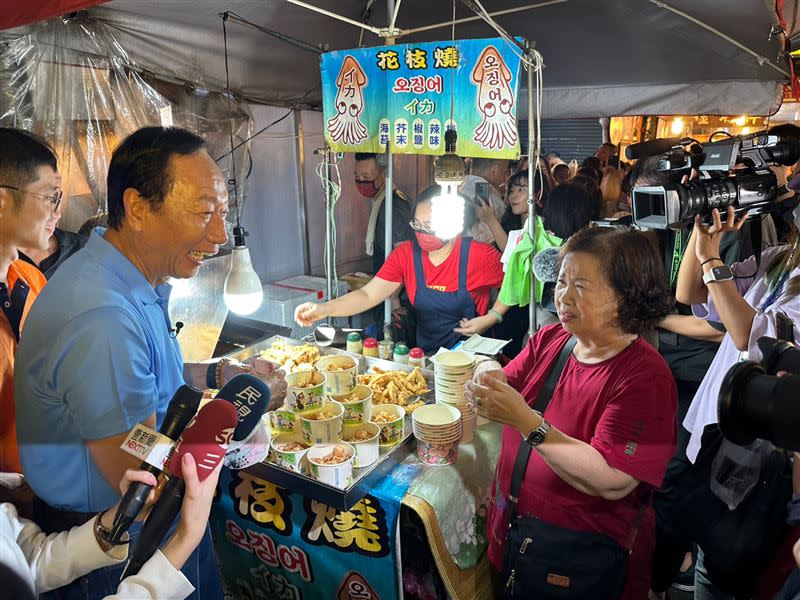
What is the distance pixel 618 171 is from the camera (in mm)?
6664

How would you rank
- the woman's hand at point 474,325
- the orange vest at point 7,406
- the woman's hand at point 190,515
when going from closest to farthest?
the woman's hand at point 190,515 → the orange vest at point 7,406 → the woman's hand at point 474,325

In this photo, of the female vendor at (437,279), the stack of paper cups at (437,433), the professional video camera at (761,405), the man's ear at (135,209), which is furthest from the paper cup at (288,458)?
the professional video camera at (761,405)

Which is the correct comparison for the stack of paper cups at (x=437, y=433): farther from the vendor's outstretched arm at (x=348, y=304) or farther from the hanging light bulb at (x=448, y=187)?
the vendor's outstretched arm at (x=348, y=304)

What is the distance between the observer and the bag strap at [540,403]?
6.36 feet

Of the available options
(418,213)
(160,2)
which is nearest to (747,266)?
(418,213)

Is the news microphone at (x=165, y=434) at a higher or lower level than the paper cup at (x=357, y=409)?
higher

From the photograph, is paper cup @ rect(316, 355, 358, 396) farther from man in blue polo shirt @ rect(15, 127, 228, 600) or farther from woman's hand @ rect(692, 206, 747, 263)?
woman's hand @ rect(692, 206, 747, 263)

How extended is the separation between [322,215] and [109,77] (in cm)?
397

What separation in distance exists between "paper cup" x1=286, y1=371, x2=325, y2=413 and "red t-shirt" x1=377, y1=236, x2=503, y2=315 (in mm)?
1451

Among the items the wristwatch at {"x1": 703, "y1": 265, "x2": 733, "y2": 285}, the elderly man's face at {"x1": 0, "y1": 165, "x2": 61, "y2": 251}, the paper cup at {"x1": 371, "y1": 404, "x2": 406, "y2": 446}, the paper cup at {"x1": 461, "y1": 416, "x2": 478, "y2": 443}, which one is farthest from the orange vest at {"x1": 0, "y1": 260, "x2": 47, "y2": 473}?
the wristwatch at {"x1": 703, "y1": 265, "x2": 733, "y2": 285}

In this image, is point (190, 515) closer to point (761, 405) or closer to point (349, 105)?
point (761, 405)

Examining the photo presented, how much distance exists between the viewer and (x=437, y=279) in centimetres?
358

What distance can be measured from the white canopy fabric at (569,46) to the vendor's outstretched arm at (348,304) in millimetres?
1762

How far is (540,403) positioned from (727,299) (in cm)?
94
